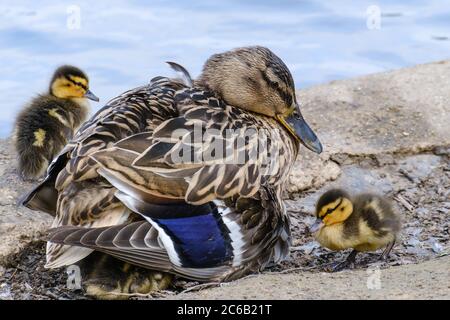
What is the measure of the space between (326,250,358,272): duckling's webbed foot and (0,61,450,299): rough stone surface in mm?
64

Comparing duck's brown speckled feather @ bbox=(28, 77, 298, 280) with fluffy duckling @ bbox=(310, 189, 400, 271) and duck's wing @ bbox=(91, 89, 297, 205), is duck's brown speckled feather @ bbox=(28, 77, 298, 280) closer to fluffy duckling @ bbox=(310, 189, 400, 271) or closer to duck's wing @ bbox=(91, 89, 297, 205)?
duck's wing @ bbox=(91, 89, 297, 205)

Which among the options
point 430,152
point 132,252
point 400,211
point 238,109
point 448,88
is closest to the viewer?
point 132,252

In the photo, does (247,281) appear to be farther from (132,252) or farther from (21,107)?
(21,107)

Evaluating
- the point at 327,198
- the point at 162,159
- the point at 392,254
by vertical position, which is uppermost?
the point at 162,159

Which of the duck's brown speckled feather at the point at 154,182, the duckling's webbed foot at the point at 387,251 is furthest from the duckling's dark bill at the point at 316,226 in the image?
the duckling's webbed foot at the point at 387,251

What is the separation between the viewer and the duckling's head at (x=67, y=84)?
217 inches

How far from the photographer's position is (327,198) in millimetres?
4227

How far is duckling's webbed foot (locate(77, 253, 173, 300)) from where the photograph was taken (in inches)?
149

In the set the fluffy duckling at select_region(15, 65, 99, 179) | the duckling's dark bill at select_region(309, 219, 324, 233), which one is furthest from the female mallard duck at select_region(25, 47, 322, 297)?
the fluffy duckling at select_region(15, 65, 99, 179)

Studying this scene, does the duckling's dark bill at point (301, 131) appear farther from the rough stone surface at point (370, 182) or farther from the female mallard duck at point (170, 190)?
the rough stone surface at point (370, 182)

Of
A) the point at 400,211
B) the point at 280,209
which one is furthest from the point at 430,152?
the point at 280,209

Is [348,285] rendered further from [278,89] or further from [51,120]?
[51,120]

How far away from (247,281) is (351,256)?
63 centimetres

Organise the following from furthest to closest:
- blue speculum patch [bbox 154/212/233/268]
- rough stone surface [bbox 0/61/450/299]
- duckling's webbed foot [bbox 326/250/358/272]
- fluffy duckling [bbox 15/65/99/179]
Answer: fluffy duckling [bbox 15/65/99/179] < duckling's webbed foot [bbox 326/250/358/272] < blue speculum patch [bbox 154/212/233/268] < rough stone surface [bbox 0/61/450/299]
